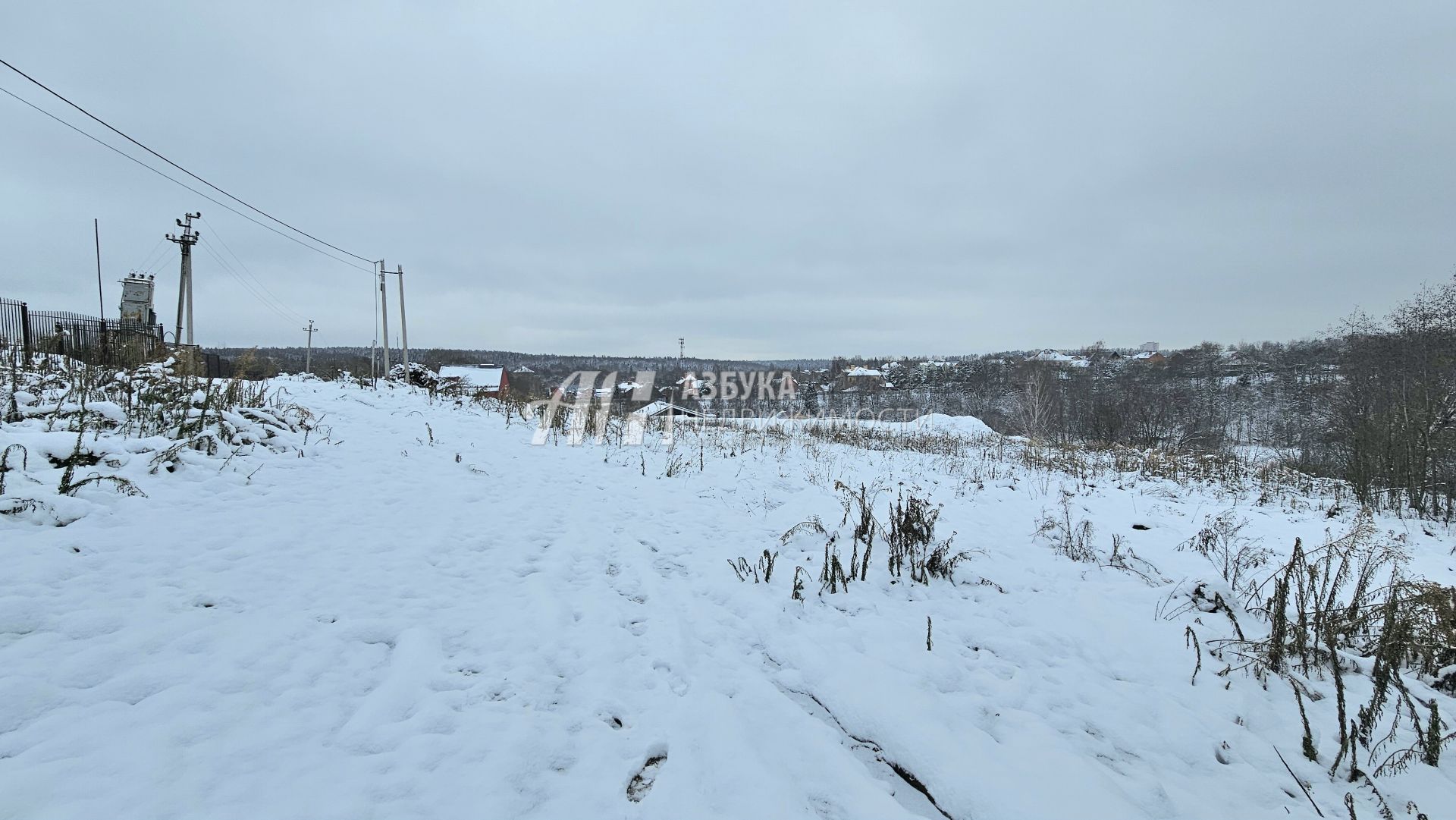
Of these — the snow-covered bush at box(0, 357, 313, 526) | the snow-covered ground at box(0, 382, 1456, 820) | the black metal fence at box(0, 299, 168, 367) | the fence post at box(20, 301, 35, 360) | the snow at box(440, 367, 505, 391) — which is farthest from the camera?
the snow at box(440, 367, 505, 391)

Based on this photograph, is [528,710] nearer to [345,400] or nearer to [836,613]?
[836,613]

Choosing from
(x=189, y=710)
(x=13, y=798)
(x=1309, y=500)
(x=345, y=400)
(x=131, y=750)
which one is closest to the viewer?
(x=13, y=798)

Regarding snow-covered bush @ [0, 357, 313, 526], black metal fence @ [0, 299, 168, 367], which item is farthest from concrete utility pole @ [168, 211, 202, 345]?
snow-covered bush @ [0, 357, 313, 526]

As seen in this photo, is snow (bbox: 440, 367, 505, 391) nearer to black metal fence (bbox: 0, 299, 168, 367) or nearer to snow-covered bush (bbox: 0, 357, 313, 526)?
black metal fence (bbox: 0, 299, 168, 367)

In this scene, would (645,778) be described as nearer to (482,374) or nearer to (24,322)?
(24,322)

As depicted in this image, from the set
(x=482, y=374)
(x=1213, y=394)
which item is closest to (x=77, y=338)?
(x=482, y=374)

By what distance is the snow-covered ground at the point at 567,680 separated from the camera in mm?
1683

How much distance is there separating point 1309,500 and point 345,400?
Result: 59.6ft

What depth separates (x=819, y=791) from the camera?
1.83 metres

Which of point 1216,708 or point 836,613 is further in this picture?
point 836,613

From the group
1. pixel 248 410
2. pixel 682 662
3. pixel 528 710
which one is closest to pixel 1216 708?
pixel 682 662

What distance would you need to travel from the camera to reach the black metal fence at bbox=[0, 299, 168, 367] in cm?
762

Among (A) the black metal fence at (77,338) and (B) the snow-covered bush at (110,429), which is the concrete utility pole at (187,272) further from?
(B) the snow-covered bush at (110,429)

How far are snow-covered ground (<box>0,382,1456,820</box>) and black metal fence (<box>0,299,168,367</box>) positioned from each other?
5514 mm
